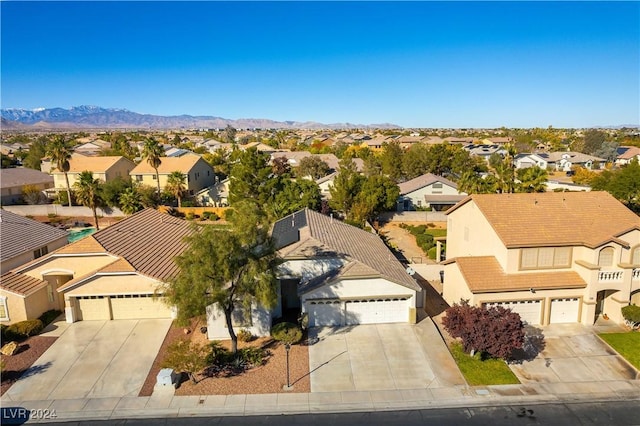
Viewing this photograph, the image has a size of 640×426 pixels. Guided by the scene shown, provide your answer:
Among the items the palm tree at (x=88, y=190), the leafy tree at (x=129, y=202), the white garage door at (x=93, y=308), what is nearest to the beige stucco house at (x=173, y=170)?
the leafy tree at (x=129, y=202)

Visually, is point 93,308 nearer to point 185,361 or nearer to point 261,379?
point 185,361

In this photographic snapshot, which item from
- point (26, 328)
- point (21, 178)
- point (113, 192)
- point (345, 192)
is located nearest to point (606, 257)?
point (345, 192)

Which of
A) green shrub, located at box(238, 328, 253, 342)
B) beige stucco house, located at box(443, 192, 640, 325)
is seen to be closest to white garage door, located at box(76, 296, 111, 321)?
green shrub, located at box(238, 328, 253, 342)

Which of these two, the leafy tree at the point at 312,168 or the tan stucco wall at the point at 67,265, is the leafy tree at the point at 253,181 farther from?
the leafy tree at the point at 312,168

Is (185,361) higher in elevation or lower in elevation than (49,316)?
higher

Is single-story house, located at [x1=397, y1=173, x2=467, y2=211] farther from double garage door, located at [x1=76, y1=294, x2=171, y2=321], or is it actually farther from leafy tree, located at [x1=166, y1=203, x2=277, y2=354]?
leafy tree, located at [x1=166, y1=203, x2=277, y2=354]

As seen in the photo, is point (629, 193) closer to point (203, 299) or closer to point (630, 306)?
point (630, 306)

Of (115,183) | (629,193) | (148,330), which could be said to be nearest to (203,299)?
(148,330)
